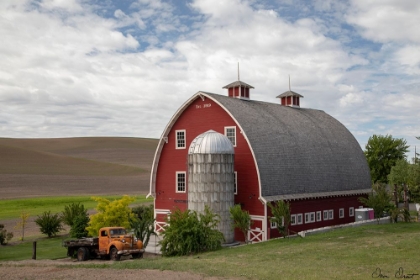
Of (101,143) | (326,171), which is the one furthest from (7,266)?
(101,143)

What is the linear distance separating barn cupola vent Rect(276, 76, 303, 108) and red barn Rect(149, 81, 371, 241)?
2.07 meters

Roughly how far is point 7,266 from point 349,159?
1124 inches

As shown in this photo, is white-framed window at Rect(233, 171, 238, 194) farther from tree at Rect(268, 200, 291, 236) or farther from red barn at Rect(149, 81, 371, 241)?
tree at Rect(268, 200, 291, 236)

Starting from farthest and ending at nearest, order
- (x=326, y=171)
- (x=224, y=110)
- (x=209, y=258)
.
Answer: (x=326, y=171) < (x=224, y=110) < (x=209, y=258)

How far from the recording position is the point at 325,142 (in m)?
38.9

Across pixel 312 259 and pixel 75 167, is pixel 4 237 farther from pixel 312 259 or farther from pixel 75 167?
pixel 75 167

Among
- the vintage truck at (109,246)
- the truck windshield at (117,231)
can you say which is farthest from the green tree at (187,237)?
the truck windshield at (117,231)

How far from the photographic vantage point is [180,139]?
118 ft

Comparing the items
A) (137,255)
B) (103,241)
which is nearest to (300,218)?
(137,255)

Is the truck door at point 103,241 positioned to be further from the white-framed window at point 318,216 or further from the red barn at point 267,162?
the white-framed window at point 318,216

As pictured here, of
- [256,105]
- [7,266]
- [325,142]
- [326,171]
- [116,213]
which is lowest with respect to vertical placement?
[7,266]

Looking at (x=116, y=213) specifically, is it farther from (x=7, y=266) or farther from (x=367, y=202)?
(x=367, y=202)

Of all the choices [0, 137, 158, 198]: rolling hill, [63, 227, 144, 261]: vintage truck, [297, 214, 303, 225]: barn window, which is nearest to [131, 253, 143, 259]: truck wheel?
[63, 227, 144, 261]: vintage truck

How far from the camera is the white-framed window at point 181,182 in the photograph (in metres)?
35.4
